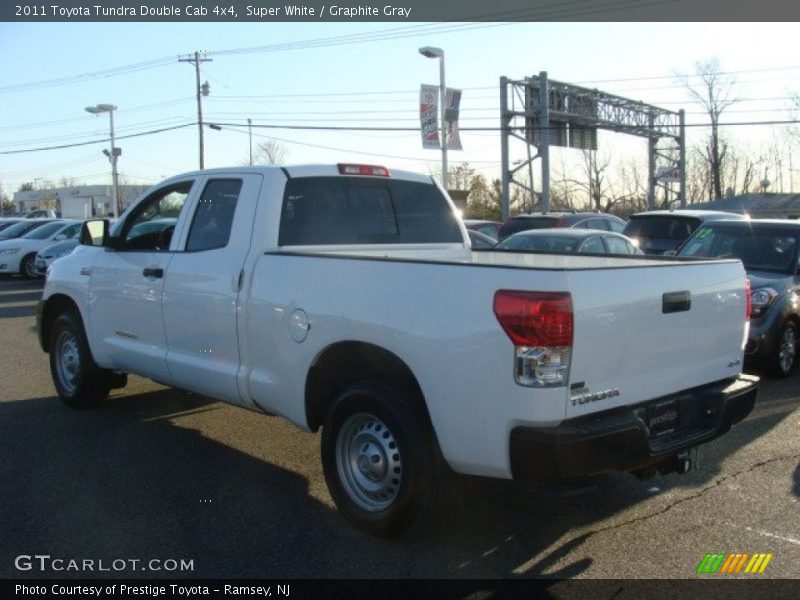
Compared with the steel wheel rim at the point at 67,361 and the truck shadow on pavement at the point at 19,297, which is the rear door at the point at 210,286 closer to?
the steel wheel rim at the point at 67,361

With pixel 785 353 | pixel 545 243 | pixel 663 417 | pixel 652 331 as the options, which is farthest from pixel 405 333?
pixel 545 243

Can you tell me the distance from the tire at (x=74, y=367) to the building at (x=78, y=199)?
2124 inches

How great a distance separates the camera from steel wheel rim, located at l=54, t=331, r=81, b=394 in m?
7.02

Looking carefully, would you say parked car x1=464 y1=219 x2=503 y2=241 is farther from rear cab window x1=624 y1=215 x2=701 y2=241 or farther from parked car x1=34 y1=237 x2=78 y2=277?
parked car x1=34 y1=237 x2=78 y2=277

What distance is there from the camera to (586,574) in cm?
386

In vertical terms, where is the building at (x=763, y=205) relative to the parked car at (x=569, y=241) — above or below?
above

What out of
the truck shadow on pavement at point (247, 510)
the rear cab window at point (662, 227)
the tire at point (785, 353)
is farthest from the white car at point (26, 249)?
the tire at point (785, 353)

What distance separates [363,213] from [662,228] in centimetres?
1027

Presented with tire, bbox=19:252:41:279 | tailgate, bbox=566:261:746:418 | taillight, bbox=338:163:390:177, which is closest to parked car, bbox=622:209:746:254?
taillight, bbox=338:163:390:177

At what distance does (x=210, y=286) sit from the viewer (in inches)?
205

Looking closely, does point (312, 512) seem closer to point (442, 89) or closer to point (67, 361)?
point (67, 361)

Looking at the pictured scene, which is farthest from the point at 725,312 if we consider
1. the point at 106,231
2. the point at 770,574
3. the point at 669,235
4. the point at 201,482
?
the point at 669,235

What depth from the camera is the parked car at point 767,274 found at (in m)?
8.02

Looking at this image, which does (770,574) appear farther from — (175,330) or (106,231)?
(106,231)
